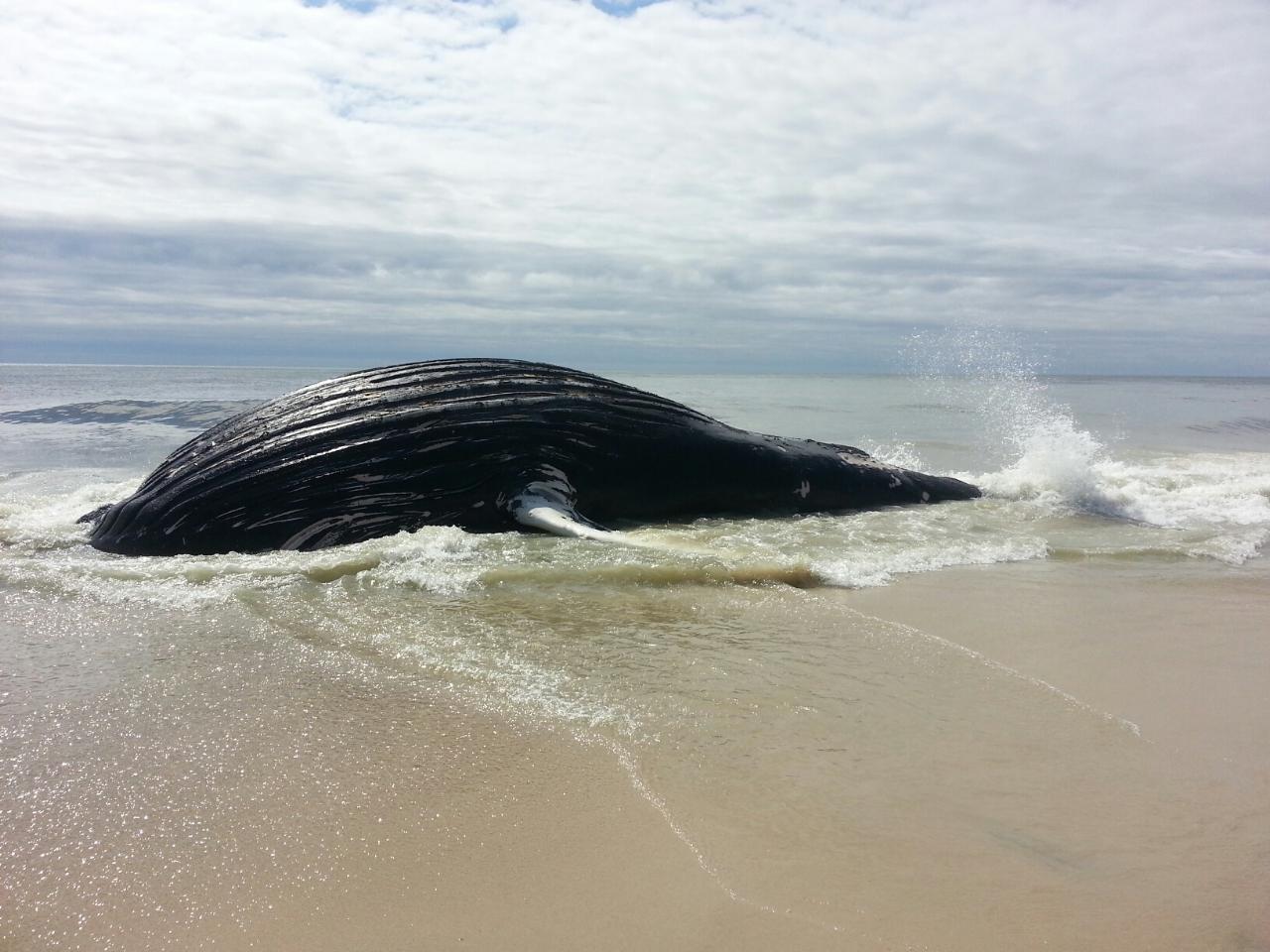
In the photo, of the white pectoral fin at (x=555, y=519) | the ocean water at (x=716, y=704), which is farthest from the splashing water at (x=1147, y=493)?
the white pectoral fin at (x=555, y=519)

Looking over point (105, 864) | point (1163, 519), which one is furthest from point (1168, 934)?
point (1163, 519)

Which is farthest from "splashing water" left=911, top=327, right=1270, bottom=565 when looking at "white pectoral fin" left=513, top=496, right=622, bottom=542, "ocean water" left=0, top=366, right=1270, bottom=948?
"white pectoral fin" left=513, top=496, right=622, bottom=542

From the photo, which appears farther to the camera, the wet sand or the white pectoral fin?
the white pectoral fin

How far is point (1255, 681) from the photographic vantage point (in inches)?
170

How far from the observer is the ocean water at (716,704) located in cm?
258

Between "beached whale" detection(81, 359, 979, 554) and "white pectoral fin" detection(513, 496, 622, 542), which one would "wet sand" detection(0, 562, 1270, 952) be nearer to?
"beached whale" detection(81, 359, 979, 554)

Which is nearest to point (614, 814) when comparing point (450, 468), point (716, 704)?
point (716, 704)

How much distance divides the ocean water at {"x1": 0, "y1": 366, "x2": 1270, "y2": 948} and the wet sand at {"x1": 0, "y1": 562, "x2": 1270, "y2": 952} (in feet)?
0.05

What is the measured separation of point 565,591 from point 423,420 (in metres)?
2.52

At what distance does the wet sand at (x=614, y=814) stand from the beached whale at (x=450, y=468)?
98.7 inches

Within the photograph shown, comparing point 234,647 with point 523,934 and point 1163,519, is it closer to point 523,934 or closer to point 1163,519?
point 523,934

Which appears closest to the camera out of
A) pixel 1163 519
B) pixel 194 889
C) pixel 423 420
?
pixel 194 889

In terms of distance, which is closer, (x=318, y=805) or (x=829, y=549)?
(x=318, y=805)

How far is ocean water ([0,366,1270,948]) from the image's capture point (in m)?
2.58
